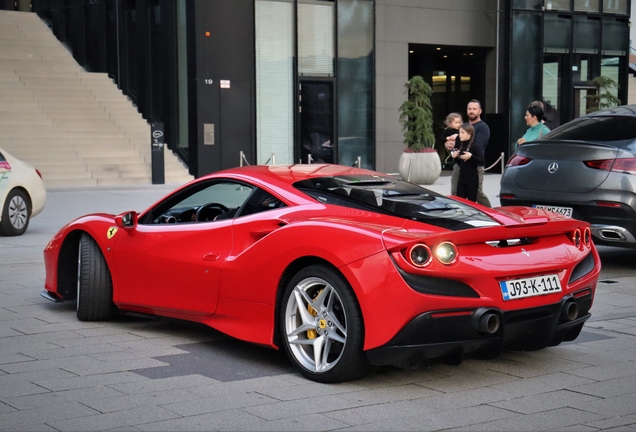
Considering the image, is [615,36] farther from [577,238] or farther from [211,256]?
[211,256]

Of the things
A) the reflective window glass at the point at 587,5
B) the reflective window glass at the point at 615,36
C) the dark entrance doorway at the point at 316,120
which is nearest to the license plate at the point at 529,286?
the dark entrance doorway at the point at 316,120

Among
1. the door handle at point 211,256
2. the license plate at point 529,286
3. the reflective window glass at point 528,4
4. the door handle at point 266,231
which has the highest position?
the reflective window glass at point 528,4

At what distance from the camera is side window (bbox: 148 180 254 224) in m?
6.71

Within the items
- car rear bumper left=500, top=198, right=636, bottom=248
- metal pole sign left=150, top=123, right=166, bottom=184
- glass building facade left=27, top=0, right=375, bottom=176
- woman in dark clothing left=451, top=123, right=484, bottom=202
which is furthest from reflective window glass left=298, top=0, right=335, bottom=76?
car rear bumper left=500, top=198, right=636, bottom=248

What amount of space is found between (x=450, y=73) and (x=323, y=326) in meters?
30.0

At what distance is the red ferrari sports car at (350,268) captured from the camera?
17.0ft

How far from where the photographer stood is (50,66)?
31.6 meters

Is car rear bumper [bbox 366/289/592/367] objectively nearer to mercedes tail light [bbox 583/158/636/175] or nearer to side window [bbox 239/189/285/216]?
side window [bbox 239/189/285/216]

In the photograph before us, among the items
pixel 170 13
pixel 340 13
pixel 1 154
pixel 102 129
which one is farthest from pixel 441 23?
pixel 1 154

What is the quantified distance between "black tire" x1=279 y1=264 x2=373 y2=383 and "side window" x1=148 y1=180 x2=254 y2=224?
119cm

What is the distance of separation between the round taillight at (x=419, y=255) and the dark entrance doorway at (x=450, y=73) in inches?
1088

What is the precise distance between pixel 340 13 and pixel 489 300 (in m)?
24.7

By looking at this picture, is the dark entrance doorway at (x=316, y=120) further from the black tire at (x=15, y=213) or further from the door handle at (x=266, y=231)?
the door handle at (x=266, y=231)

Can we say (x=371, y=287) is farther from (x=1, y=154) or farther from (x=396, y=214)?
(x=1, y=154)
